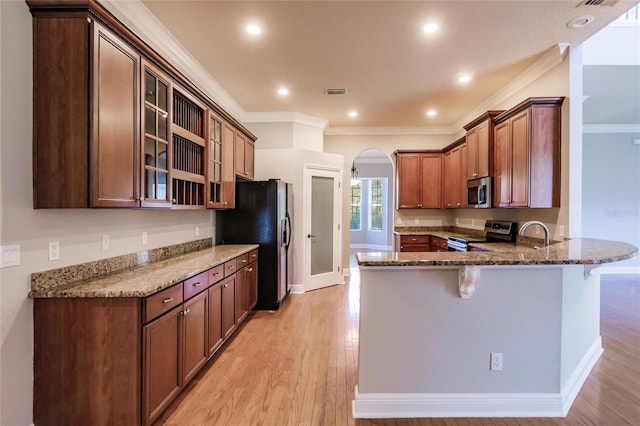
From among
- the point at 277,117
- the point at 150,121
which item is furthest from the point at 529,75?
the point at 150,121

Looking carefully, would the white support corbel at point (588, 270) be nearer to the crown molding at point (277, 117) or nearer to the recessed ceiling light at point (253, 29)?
the recessed ceiling light at point (253, 29)

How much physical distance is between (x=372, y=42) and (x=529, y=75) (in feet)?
6.68

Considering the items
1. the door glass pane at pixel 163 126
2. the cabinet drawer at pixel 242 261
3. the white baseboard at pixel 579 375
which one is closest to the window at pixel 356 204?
the cabinet drawer at pixel 242 261

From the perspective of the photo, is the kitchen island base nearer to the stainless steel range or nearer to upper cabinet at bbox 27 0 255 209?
upper cabinet at bbox 27 0 255 209

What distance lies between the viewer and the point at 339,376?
8.45ft

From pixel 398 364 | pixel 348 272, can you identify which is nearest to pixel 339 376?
pixel 398 364

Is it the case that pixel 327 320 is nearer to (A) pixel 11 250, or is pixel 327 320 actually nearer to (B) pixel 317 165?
(B) pixel 317 165

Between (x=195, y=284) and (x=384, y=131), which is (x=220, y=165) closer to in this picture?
(x=195, y=284)

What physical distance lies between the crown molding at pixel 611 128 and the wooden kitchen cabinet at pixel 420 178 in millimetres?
3018

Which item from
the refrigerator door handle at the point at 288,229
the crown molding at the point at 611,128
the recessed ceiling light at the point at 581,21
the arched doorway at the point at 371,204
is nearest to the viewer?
the recessed ceiling light at the point at 581,21

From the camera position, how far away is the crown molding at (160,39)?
7.80 ft

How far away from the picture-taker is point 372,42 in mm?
2949

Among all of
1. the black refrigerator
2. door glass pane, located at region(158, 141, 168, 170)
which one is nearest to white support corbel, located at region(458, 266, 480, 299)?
door glass pane, located at region(158, 141, 168, 170)

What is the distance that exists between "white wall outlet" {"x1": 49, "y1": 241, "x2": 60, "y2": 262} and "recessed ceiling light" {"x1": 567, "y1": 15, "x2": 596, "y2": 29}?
13.9ft
